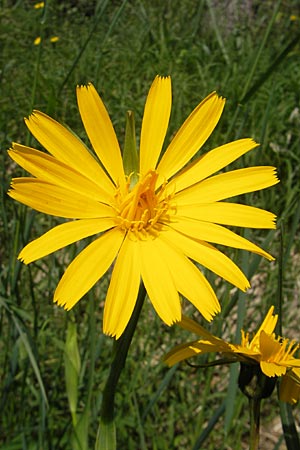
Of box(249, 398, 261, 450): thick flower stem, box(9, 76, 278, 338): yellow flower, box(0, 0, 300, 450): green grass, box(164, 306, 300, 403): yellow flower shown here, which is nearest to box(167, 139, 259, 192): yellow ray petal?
box(9, 76, 278, 338): yellow flower

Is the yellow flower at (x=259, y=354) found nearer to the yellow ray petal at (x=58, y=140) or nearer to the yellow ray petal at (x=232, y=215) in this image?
the yellow ray petal at (x=232, y=215)

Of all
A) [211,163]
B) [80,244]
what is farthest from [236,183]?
[80,244]

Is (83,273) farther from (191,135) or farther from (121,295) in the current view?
(191,135)

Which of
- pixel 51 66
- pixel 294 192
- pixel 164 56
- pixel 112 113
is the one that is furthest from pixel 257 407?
pixel 51 66

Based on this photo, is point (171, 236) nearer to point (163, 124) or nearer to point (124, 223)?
point (124, 223)

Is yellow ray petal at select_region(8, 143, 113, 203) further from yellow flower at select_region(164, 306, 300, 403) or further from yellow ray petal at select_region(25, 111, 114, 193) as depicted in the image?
yellow flower at select_region(164, 306, 300, 403)
